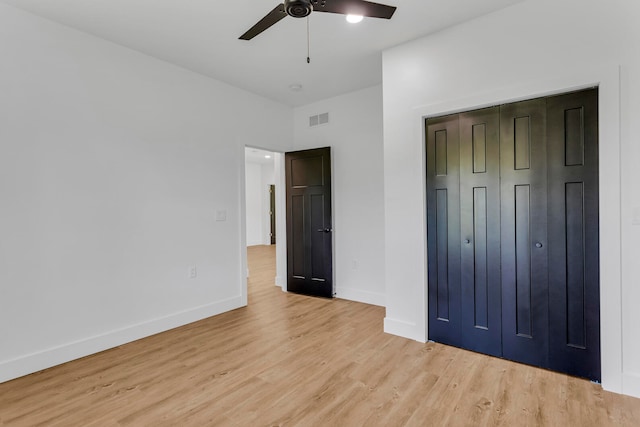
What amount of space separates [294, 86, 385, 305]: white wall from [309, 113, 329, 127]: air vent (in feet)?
0.19

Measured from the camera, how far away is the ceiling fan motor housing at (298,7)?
67.7 inches

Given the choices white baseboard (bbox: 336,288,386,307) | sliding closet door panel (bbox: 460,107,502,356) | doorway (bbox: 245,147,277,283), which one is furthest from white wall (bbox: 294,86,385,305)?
doorway (bbox: 245,147,277,283)

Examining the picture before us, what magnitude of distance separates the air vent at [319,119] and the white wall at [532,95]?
1.52m

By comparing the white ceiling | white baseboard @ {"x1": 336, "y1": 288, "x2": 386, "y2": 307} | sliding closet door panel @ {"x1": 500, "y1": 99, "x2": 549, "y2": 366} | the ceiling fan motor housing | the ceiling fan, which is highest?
the white ceiling

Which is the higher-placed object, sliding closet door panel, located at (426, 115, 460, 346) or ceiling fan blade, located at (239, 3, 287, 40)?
ceiling fan blade, located at (239, 3, 287, 40)

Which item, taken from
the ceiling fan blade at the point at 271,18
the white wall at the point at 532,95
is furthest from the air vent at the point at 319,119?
the ceiling fan blade at the point at 271,18

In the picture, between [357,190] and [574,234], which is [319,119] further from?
[574,234]

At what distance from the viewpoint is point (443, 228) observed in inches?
110

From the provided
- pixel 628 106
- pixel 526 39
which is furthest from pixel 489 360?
pixel 526 39

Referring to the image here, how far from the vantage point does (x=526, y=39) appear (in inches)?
93.3

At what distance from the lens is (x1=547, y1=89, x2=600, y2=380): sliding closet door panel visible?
2.17 meters

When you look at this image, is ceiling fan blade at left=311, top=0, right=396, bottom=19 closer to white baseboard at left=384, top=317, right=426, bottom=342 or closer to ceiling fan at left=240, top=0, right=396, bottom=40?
ceiling fan at left=240, top=0, right=396, bottom=40

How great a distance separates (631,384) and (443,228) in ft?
5.09

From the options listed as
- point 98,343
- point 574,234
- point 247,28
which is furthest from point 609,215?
point 98,343
